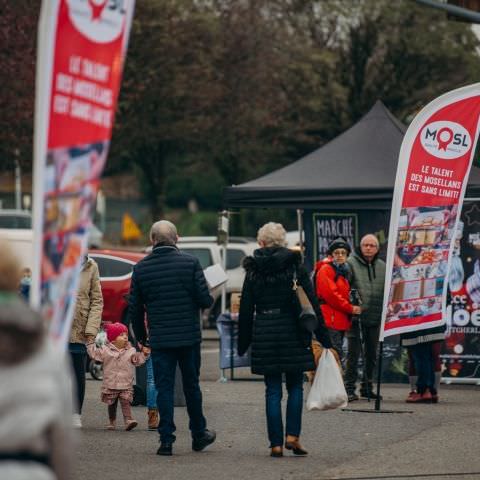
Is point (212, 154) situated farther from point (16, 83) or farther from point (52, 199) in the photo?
point (52, 199)

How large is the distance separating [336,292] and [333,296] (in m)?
0.06

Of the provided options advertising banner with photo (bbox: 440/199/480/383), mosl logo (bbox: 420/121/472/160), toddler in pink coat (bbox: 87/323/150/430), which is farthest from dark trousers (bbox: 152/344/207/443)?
advertising banner with photo (bbox: 440/199/480/383)

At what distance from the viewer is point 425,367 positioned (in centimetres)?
1434

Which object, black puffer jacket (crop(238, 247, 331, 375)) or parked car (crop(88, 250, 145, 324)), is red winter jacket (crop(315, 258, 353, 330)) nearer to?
black puffer jacket (crop(238, 247, 331, 375))

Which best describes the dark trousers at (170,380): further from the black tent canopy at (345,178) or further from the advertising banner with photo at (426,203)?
the black tent canopy at (345,178)

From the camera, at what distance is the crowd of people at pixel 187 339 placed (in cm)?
454

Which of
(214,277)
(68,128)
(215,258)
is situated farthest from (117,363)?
(215,258)

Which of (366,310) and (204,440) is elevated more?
(366,310)

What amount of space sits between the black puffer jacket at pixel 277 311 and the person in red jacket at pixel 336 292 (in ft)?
13.7

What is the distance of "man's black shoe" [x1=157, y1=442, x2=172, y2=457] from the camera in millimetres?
10500

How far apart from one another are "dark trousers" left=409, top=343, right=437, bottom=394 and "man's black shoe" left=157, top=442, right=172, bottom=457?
4.42 metres

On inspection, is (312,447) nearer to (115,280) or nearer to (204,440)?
(204,440)

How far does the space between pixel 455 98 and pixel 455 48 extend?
40563 millimetres

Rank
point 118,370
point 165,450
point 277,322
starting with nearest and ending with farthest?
point 277,322
point 165,450
point 118,370
